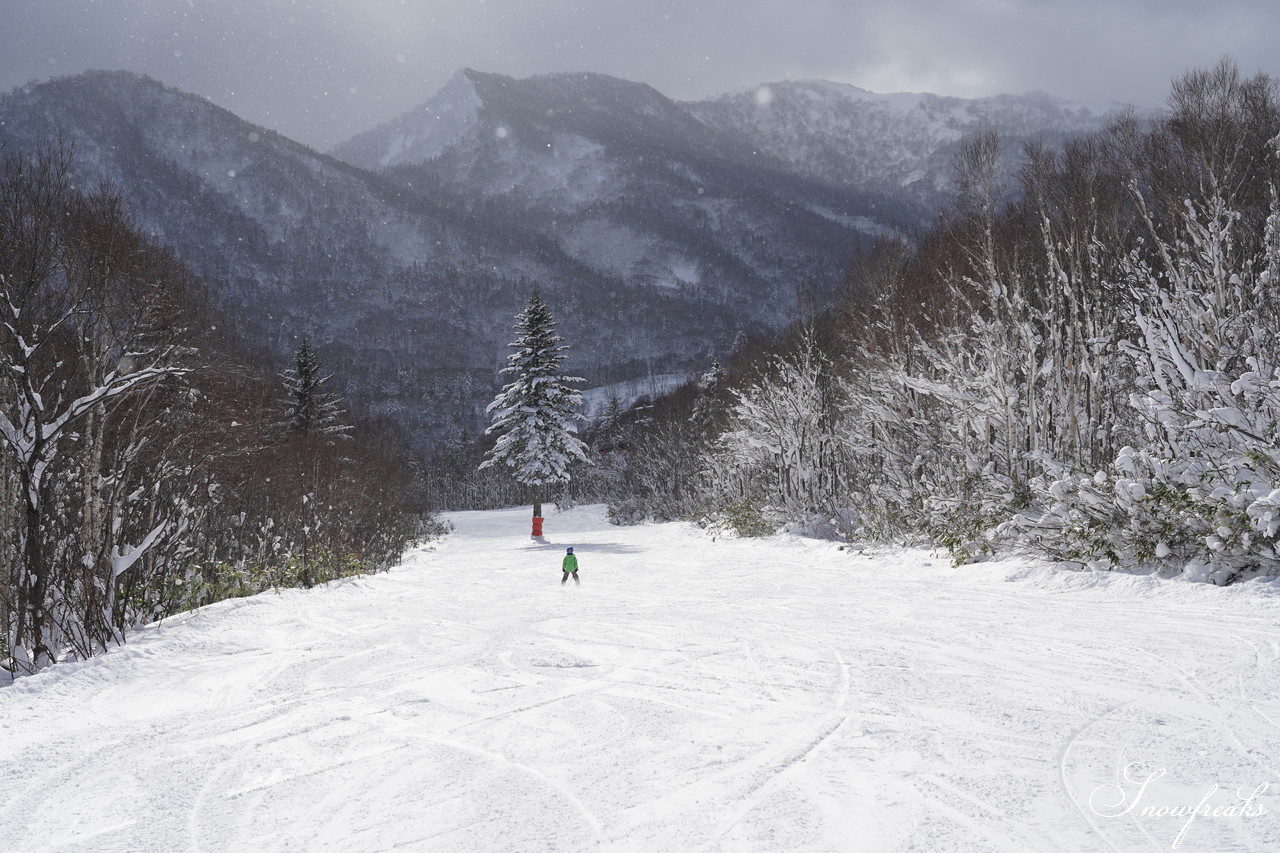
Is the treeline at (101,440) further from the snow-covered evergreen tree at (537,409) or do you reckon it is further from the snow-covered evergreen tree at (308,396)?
the snow-covered evergreen tree at (537,409)

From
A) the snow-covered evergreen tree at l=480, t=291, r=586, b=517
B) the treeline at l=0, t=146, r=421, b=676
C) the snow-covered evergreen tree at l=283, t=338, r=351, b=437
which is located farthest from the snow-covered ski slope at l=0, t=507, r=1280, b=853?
the snow-covered evergreen tree at l=283, t=338, r=351, b=437

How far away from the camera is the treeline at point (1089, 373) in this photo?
677cm

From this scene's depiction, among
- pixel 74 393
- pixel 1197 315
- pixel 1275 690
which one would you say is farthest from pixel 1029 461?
pixel 74 393

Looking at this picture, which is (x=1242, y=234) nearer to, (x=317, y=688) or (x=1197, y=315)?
(x=1197, y=315)

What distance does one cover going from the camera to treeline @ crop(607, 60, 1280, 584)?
6766mm

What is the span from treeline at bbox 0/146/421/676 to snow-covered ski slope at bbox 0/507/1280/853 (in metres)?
0.95

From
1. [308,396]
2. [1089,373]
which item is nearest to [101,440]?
[1089,373]

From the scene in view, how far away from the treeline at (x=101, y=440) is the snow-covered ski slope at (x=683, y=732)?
947 mm

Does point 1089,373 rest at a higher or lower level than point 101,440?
higher

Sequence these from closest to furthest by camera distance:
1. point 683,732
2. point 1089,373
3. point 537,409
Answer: point 683,732, point 1089,373, point 537,409

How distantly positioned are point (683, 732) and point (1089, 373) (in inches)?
387

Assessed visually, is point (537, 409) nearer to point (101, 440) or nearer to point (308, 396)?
point (308, 396)

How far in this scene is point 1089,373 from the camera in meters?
10.2

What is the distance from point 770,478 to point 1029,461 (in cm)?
1159
